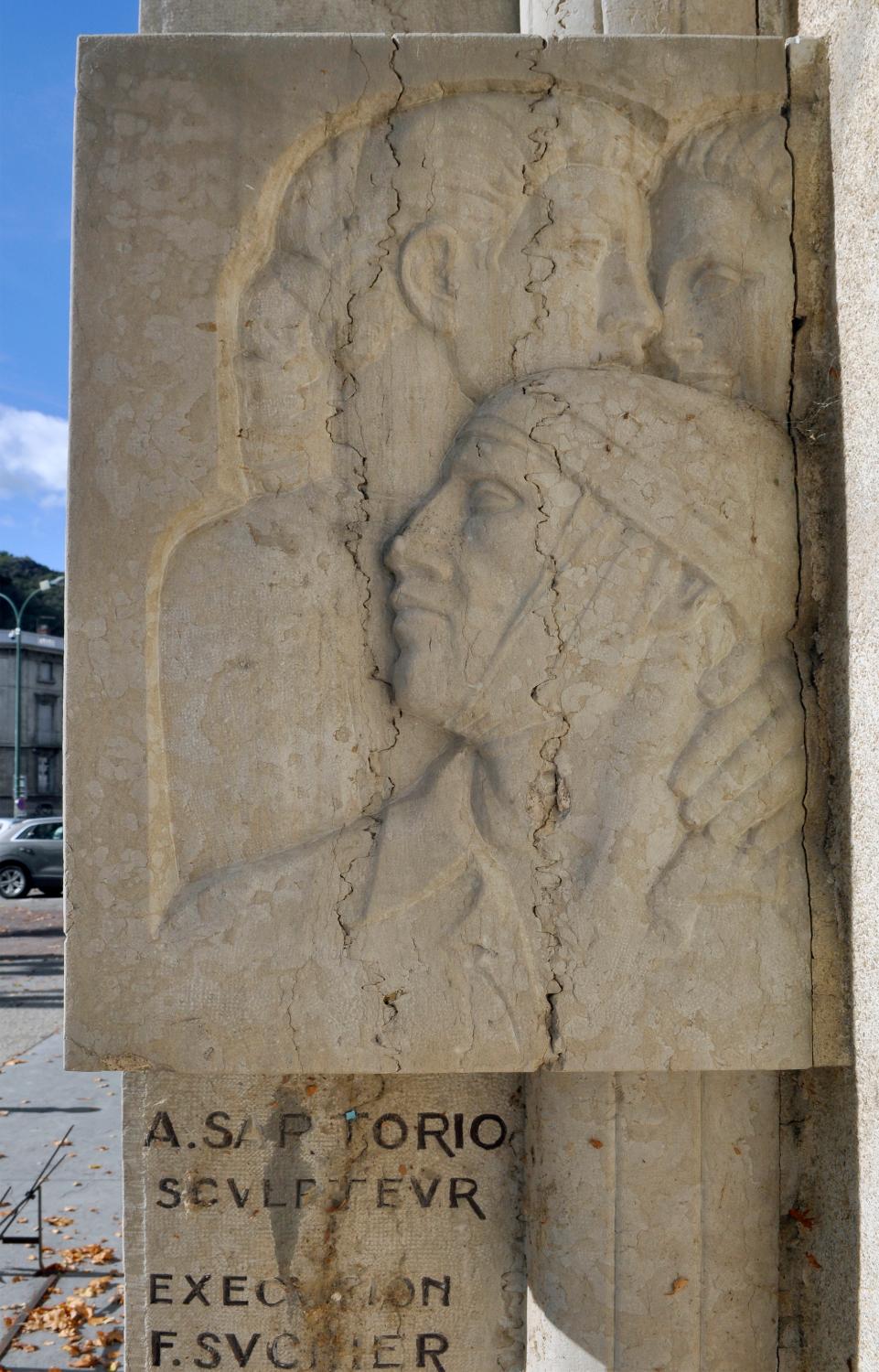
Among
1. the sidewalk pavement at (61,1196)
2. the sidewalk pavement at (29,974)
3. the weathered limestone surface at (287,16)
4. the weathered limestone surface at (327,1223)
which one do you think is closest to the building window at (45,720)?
the sidewalk pavement at (29,974)

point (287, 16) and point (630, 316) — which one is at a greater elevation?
point (287, 16)

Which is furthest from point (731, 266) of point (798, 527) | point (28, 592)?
point (28, 592)

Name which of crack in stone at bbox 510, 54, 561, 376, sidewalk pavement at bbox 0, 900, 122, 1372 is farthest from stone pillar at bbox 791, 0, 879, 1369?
sidewalk pavement at bbox 0, 900, 122, 1372

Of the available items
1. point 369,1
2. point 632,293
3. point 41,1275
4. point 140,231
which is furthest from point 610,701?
point 41,1275

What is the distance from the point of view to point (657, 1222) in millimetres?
2445

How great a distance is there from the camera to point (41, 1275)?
4.11 metres

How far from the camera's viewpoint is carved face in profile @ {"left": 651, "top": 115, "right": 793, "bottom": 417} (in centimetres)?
240

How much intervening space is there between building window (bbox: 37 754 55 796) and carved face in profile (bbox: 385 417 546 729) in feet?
104

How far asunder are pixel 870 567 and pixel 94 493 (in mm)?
1576

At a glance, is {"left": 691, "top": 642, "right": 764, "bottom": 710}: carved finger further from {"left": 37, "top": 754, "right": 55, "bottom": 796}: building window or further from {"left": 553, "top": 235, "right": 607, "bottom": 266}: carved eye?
{"left": 37, "top": 754, "right": 55, "bottom": 796}: building window

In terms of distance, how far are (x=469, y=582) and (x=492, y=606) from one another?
0.07 m

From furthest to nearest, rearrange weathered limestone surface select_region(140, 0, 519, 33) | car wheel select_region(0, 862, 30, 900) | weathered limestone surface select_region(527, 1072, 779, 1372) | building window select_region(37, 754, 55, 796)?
building window select_region(37, 754, 55, 796) < car wheel select_region(0, 862, 30, 900) < weathered limestone surface select_region(140, 0, 519, 33) < weathered limestone surface select_region(527, 1072, 779, 1372)

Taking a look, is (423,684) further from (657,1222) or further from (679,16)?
(679,16)

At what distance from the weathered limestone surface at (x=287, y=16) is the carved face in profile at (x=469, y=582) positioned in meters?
1.43
